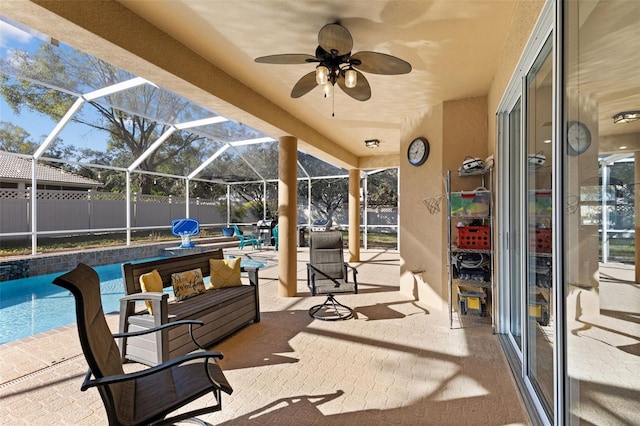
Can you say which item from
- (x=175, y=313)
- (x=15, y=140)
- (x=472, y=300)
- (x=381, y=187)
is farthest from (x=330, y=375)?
(x=381, y=187)

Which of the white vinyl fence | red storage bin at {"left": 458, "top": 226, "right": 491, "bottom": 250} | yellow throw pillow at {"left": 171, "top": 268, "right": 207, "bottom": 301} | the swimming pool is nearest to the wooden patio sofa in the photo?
yellow throw pillow at {"left": 171, "top": 268, "right": 207, "bottom": 301}

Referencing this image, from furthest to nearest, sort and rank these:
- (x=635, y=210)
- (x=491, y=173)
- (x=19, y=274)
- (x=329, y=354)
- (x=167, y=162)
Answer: (x=167, y=162) → (x=19, y=274) → (x=491, y=173) → (x=329, y=354) → (x=635, y=210)

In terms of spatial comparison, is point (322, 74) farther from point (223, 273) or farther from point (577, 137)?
point (223, 273)

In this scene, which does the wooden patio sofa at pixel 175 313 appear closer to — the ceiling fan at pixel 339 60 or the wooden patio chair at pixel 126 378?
the wooden patio chair at pixel 126 378

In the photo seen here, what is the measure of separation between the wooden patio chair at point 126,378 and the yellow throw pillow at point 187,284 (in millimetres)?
1491

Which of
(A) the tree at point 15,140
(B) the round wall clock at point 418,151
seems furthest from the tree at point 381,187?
(A) the tree at point 15,140

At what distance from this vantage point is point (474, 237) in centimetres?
390

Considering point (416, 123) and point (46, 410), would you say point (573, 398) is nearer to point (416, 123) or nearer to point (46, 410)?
point (46, 410)

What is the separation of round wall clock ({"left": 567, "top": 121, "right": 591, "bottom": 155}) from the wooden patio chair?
2159 millimetres

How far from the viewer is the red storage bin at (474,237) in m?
3.82

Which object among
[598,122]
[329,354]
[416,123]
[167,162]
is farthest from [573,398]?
[167,162]

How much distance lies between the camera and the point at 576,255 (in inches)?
60.4

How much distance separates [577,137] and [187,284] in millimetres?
3492

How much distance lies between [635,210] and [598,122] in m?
0.42
